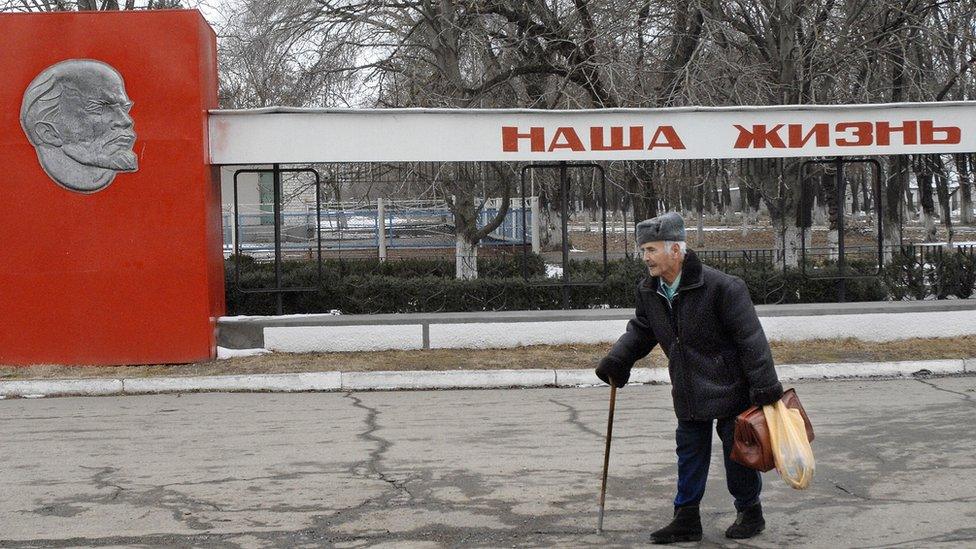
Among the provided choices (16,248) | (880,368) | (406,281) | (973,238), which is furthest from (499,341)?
(973,238)

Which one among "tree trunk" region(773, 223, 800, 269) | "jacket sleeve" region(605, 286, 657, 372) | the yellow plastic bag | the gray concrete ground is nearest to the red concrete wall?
the gray concrete ground

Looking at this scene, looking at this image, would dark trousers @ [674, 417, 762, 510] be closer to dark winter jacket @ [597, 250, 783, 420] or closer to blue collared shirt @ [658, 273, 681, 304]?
dark winter jacket @ [597, 250, 783, 420]

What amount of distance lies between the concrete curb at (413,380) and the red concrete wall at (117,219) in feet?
3.85

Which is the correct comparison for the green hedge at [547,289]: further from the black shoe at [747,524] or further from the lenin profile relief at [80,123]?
the black shoe at [747,524]

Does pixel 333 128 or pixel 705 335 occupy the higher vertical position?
pixel 333 128

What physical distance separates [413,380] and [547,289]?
3.40 m

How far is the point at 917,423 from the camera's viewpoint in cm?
898

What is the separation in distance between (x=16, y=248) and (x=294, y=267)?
5.23 m

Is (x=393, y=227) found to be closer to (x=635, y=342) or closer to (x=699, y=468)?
(x=635, y=342)

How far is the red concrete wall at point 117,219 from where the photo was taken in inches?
501

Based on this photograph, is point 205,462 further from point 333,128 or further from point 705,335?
point 333,128

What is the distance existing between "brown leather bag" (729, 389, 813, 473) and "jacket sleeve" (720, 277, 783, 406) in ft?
0.23

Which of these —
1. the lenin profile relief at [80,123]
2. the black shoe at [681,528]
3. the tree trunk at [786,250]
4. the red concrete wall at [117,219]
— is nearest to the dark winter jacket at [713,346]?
the black shoe at [681,528]

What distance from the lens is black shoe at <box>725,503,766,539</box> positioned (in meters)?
5.75
